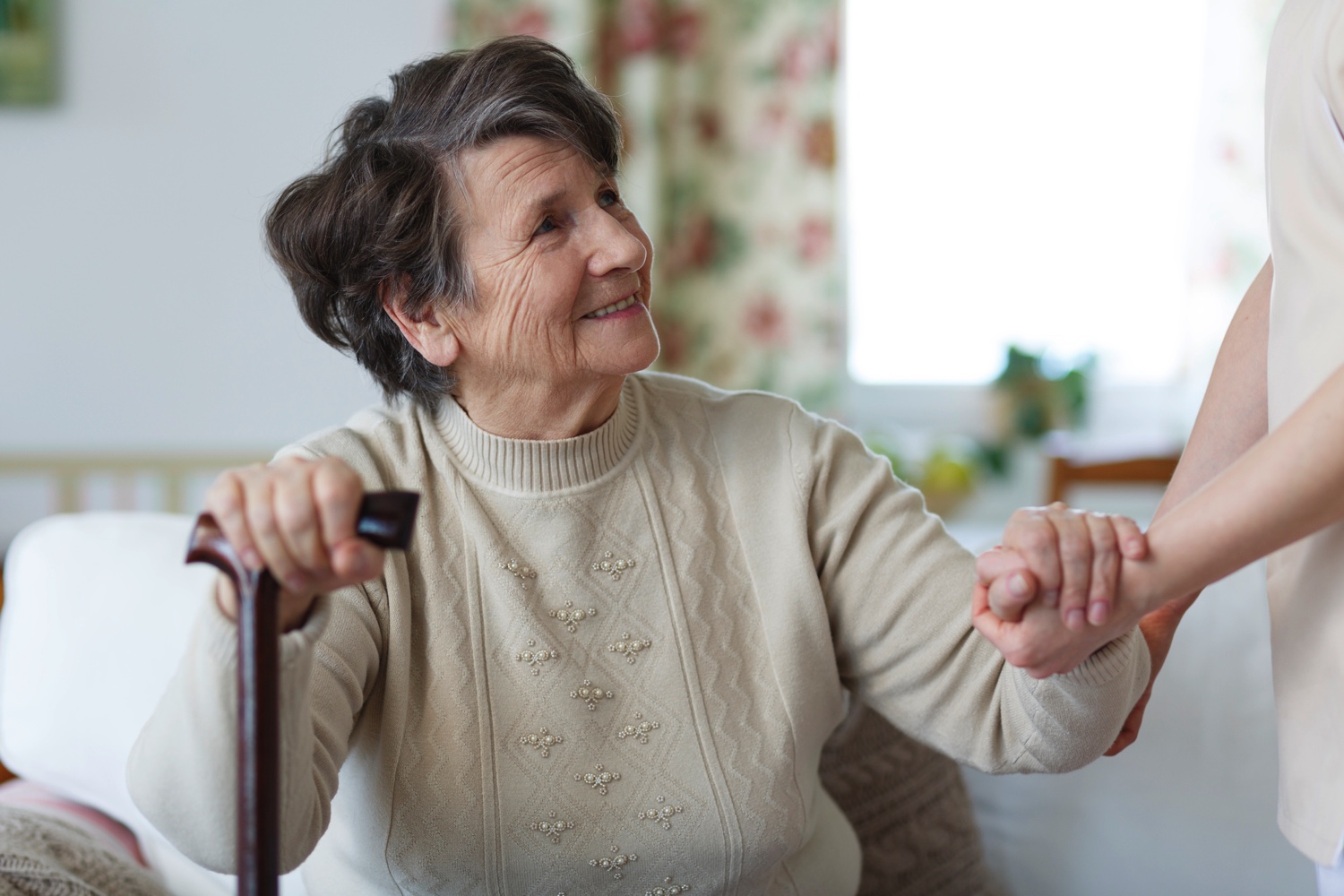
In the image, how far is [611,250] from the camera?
1205 mm

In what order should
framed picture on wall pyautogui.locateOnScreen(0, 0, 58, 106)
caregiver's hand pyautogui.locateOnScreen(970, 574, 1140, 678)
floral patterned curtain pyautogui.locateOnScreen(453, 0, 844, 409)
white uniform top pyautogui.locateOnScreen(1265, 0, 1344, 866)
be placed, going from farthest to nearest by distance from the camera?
floral patterned curtain pyautogui.locateOnScreen(453, 0, 844, 409) → framed picture on wall pyautogui.locateOnScreen(0, 0, 58, 106) → caregiver's hand pyautogui.locateOnScreen(970, 574, 1140, 678) → white uniform top pyautogui.locateOnScreen(1265, 0, 1344, 866)

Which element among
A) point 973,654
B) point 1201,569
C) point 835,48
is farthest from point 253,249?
point 1201,569

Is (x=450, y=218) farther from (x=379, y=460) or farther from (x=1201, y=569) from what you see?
(x=1201, y=569)

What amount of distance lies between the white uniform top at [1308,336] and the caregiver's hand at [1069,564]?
0.47 ft

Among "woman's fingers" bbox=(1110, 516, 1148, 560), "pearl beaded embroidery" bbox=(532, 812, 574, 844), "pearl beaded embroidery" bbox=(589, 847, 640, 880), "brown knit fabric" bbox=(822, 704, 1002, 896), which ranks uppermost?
"woman's fingers" bbox=(1110, 516, 1148, 560)

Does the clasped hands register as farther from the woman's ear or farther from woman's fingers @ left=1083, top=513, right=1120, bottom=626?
the woman's ear

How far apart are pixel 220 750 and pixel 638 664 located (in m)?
0.44

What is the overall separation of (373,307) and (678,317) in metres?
1.70

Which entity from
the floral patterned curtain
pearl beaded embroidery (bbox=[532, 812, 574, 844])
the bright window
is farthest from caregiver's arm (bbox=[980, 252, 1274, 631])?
the bright window

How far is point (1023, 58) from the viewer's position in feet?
10.3

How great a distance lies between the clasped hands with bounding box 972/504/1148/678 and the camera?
951 millimetres

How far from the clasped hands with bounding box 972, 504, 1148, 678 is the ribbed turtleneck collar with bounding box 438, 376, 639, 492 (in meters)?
0.44

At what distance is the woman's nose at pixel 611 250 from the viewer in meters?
1.20

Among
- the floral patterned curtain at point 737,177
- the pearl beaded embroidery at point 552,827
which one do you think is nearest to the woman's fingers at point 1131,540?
the pearl beaded embroidery at point 552,827
